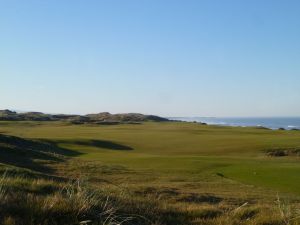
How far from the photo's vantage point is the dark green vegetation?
6.50m

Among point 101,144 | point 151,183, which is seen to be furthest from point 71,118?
point 151,183

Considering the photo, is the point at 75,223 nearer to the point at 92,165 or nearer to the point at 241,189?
the point at 241,189

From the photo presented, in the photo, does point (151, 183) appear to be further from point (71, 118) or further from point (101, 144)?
point (71, 118)

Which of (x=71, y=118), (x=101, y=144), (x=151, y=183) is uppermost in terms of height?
(x=71, y=118)

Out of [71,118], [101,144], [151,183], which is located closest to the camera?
→ [151,183]

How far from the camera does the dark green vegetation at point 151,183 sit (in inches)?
256

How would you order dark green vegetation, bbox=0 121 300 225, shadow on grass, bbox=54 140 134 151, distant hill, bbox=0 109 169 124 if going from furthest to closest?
distant hill, bbox=0 109 169 124 < shadow on grass, bbox=54 140 134 151 < dark green vegetation, bbox=0 121 300 225

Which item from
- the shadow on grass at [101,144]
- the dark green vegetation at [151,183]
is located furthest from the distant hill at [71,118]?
the dark green vegetation at [151,183]

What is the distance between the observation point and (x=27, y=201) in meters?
6.37

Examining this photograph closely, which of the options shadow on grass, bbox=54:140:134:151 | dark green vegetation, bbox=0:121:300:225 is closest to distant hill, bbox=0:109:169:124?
shadow on grass, bbox=54:140:134:151

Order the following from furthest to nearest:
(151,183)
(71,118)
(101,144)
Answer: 1. (71,118)
2. (101,144)
3. (151,183)

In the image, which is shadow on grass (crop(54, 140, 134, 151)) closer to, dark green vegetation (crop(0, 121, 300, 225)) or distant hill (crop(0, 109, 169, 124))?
dark green vegetation (crop(0, 121, 300, 225))

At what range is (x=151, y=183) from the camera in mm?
24859

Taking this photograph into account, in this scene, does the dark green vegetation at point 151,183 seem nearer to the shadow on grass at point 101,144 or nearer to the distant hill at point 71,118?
the shadow on grass at point 101,144
